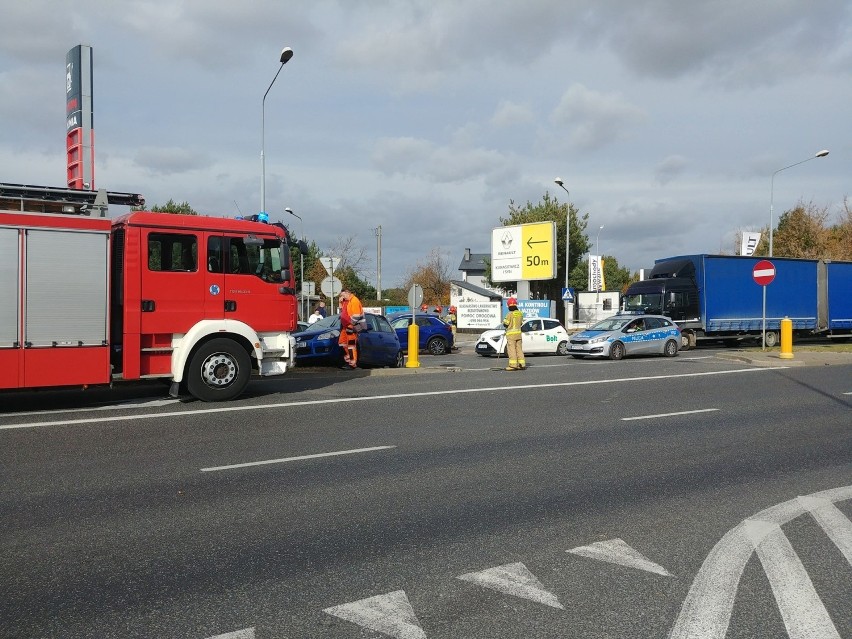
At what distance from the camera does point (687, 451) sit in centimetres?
797

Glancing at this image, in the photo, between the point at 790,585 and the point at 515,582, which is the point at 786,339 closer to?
the point at 790,585

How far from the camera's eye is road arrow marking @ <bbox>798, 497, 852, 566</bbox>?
4938 millimetres

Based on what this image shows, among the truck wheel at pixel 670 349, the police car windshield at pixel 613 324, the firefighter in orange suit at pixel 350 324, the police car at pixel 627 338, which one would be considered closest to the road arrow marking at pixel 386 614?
the firefighter in orange suit at pixel 350 324

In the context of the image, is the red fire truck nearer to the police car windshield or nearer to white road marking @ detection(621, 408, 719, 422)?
white road marking @ detection(621, 408, 719, 422)

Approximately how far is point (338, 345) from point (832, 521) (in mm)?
12534

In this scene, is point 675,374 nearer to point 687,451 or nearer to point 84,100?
point 687,451

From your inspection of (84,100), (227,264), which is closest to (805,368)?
(227,264)

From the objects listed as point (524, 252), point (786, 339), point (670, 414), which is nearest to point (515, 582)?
point (670, 414)

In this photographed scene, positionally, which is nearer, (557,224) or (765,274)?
(765,274)

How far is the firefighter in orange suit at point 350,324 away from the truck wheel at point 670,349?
40.5 feet

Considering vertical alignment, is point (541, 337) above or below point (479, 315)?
below

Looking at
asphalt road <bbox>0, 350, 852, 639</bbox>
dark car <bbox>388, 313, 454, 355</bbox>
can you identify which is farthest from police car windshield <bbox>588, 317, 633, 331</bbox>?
asphalt road <bbox>0, 350, 852, 639</bbox>

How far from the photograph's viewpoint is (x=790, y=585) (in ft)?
13.8

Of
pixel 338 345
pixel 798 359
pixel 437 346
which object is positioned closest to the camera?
pixel 338 345
